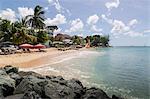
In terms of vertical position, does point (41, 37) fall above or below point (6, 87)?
above

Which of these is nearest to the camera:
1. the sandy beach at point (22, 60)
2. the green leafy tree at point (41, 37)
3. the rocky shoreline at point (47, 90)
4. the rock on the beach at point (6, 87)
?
the rocky shoreline at point (47, 90)

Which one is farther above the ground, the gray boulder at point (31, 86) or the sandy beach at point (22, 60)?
the gray boulder at point (31, 86)

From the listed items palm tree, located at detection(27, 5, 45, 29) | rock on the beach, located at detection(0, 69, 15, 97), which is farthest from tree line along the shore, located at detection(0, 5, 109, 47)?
rock on the beach, located at detection(0, 69, 15, 97)

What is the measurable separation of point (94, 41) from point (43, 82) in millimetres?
60753

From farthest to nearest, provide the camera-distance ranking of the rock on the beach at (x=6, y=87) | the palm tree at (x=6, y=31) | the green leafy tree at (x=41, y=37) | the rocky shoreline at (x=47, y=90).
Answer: the green leafy tree at (x=41, y=37), the palm tree at (x=6, y=31), the rock on the beach at (x=6, y=87), the rocky shoreline at (x=47, y=90)

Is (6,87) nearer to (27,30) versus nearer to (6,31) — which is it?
(6,31)

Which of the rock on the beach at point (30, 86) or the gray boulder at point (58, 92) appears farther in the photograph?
the rock on the beach at point (30, 86)

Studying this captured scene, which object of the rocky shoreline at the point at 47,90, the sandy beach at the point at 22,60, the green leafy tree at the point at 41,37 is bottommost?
the sandy beach at the point at 22,60

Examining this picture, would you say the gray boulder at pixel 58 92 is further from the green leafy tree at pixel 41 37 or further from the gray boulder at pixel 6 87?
the green leafy tree at pixel 41 37

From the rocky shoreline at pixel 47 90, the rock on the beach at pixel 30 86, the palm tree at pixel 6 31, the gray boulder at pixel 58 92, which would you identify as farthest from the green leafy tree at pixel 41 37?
the gray boulder at pixel 58 92

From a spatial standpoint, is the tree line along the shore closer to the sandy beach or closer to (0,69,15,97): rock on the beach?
the sandy beach

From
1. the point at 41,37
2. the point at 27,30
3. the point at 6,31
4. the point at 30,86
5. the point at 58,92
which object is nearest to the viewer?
the point at 58,92

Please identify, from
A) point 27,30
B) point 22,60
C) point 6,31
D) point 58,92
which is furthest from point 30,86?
point 27,30

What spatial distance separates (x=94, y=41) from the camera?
217 feet
